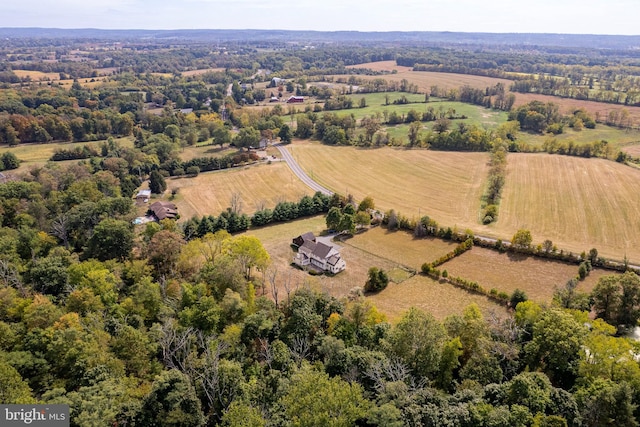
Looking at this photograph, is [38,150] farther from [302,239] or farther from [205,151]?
[302,239]

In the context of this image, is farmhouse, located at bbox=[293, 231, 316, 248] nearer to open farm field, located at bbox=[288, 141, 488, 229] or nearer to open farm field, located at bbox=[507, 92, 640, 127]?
open farm field, located at bbox=[288, 141, 488, 229]

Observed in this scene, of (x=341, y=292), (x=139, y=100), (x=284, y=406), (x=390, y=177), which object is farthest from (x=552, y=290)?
(x=139, y=100)

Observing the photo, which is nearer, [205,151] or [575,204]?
[575,204]

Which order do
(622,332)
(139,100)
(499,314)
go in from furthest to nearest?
(139,100) → (499,314) → (622,332)

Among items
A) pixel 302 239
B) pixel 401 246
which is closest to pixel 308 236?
pixel 302 239

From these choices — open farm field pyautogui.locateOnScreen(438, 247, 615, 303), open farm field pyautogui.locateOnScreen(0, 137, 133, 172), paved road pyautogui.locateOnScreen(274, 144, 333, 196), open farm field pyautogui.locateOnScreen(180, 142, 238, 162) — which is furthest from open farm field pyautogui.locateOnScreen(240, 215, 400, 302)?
open farm field pyautogui.locateOnScreen(0, 137, 133, 172)

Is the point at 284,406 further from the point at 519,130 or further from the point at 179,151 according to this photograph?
→ the point at 519,130
